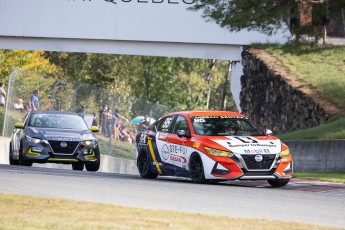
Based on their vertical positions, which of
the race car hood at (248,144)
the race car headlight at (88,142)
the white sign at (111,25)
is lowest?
the race car headlight at (88,142)

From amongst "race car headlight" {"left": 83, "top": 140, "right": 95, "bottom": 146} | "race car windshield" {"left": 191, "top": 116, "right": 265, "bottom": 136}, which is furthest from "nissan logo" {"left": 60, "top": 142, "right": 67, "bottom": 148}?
"race car windshield" {"left": 191, "top": 116, "right": 265, "bottom": 136}

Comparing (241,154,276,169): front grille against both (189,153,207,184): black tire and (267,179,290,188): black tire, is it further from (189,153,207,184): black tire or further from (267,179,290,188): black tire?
(189,153,207,184): black tire

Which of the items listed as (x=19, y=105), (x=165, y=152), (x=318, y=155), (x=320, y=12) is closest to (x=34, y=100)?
(x=19, y=105)

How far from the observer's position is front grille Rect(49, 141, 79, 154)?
27.0 m

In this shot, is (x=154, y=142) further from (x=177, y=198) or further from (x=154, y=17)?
(x=154, y=17)

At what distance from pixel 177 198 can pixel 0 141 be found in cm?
2101

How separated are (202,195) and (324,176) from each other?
304 inches

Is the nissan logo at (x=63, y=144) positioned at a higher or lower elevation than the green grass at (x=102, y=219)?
lower

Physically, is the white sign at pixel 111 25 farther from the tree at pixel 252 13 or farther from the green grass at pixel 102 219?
the green grass at pixel 102 219

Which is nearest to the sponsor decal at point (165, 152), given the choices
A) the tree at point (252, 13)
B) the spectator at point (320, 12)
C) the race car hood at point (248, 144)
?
the race car hood at point (248, 144)

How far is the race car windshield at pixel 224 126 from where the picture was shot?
2167 cm

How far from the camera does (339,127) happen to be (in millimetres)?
30922

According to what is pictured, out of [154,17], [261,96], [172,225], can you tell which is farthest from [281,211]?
[154,17]

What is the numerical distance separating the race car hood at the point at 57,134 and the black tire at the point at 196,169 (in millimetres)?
6348
